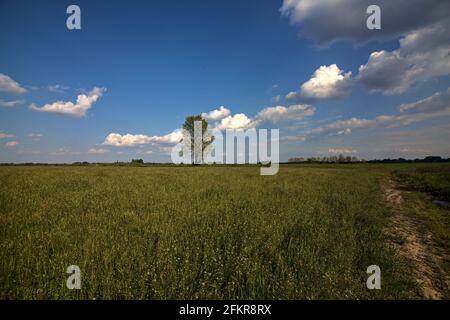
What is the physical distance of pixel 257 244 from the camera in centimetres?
500

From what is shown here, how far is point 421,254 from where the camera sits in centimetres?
565

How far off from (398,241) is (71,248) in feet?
27.2

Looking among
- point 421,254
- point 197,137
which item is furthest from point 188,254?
point 197,137

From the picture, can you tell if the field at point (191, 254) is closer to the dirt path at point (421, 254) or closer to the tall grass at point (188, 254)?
the tall grass at point (188, 254)

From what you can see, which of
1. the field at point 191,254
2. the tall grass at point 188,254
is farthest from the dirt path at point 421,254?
the tall grass at point 188,254

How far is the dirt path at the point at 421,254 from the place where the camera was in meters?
4.13

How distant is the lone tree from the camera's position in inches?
2478

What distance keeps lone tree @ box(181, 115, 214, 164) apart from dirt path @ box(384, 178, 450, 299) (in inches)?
2205

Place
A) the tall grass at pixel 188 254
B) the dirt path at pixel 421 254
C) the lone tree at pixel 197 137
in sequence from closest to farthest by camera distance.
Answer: the tall grass at pixel 188 254, the dirt path at pixel 421 254, the lone tree at pixel 197 137

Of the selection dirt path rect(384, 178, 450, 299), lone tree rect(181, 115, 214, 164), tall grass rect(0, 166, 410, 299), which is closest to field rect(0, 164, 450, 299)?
tall grass rect(0, 166, 410, 299)

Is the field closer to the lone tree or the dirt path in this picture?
the dirt path

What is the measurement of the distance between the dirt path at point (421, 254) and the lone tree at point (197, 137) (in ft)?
184
